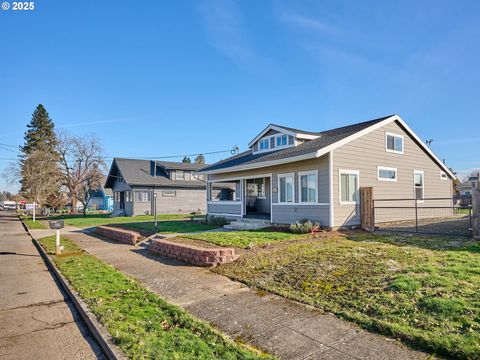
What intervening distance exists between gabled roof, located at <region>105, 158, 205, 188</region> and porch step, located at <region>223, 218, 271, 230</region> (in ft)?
58.8

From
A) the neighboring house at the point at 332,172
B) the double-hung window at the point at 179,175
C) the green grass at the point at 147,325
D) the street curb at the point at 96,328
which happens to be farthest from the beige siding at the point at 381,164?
the double-hung window at the point at 179,175

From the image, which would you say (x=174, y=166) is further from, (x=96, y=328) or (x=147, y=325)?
(x=147, y=325)

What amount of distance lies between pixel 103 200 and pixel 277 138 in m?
48.0

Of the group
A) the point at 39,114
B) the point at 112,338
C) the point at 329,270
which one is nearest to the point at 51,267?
the point at 112,338

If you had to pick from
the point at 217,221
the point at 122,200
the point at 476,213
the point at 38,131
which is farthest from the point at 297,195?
the point at 38,131

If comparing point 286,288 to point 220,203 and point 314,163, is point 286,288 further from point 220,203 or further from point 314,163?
point 220,203

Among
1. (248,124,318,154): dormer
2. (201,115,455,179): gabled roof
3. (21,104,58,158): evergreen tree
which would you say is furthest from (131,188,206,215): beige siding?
(21,104,58,158): evergreen tree

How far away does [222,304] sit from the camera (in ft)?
17.7

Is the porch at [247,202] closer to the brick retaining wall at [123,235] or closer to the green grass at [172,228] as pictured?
the green grass at [172,228]

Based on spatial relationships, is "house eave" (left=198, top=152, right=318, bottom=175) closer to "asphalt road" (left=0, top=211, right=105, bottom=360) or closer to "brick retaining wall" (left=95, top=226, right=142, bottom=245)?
"brick retaining wall" (left=95, top=226, right=142, bottom=245)

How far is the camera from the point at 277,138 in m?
17.6

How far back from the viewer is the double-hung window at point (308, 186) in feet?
44.3

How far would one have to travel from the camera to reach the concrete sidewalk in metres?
3.66

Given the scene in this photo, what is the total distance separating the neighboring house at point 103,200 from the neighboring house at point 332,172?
40.1 meters
